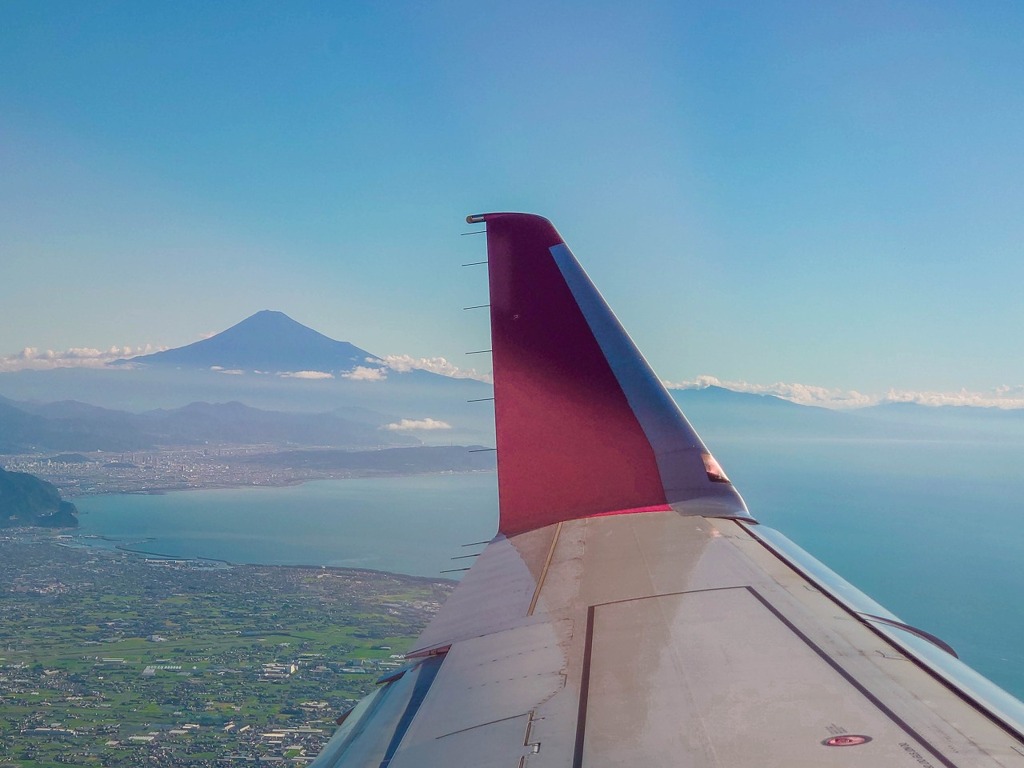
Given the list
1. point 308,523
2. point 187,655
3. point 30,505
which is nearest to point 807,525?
point 187,655

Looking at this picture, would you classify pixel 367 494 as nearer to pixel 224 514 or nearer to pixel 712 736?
pixel 224 514

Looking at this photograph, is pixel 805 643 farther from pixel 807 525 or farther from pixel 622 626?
pixel 807 525

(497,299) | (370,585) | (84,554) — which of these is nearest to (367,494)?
(84,554)

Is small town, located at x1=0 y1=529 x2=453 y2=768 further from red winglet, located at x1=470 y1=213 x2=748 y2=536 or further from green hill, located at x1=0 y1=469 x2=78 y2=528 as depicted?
green hill, located at x1=0 y1=469 x2=78 y2=528

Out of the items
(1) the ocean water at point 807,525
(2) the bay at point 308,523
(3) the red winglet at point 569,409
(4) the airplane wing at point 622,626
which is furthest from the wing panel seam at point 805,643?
(2) the bay at point 308,523

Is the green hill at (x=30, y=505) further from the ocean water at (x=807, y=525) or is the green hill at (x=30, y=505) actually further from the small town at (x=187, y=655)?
the small town at (x=187, y=655)

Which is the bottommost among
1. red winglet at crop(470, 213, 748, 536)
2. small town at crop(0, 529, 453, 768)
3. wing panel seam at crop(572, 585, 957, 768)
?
small town at crop(0, 529, 453, 768)

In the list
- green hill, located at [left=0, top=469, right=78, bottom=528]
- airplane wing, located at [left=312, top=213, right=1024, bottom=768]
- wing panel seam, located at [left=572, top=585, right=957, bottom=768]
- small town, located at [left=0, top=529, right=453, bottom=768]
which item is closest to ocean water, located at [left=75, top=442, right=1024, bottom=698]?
green hill, located at [left=0, top=469, right=78, bottom=528]
